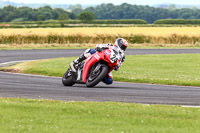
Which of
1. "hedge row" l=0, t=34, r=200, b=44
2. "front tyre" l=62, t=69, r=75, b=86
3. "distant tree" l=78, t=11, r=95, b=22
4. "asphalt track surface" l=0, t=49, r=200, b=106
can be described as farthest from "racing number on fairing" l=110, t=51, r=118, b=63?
"distant tree" l=78, t=11, r=95, b=22

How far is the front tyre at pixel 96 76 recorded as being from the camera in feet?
50.2

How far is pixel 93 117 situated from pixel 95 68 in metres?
5.44

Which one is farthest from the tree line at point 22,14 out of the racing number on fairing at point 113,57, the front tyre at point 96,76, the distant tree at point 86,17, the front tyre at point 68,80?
the racing number on fairing at point 113,57

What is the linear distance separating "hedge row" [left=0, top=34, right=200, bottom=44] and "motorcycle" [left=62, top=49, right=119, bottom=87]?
102 feet

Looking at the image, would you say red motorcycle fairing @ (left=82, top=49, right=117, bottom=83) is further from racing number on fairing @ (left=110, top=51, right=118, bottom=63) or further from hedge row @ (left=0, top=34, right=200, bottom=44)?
hedge row @ (left=0, top=34, right=200, bottom=44)

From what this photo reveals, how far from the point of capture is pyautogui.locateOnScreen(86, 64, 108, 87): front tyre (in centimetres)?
1529

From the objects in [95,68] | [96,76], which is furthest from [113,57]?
[96,76]

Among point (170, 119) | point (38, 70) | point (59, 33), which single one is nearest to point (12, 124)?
point (170, 119)

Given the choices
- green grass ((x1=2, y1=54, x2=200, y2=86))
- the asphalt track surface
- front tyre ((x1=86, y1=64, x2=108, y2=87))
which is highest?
front tyre ((x1=86, y1=64, x2=108, y2=87))

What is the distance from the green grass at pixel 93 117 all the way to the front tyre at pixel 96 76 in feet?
9.27

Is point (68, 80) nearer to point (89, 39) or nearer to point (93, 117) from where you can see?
point (93, 117)

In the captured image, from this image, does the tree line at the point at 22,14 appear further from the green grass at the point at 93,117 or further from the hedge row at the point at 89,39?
the green grass at the point at 93,117

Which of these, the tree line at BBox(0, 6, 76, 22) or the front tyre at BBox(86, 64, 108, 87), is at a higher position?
the front tyre at BBox(86, 64, 108, 87)

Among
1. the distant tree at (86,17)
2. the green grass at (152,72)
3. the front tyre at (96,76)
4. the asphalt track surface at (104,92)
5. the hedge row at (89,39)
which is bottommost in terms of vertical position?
the distant tree at (86,17)
